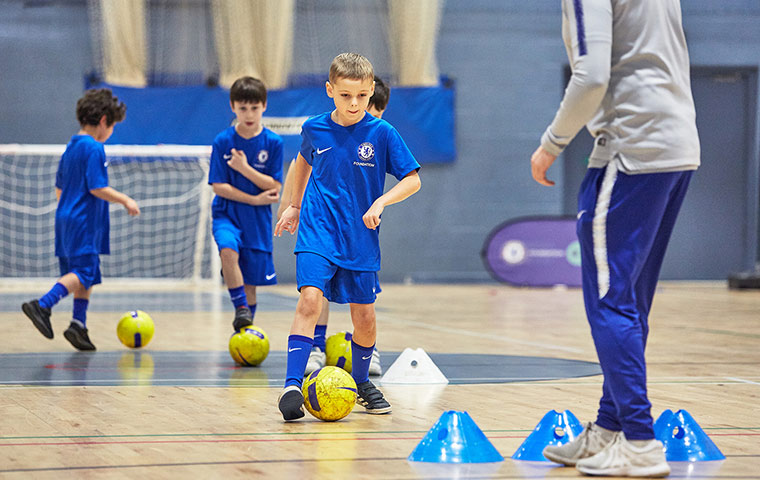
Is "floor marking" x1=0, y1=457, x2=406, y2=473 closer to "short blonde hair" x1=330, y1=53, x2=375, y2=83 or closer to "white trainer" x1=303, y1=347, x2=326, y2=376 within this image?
"short blonde hair" x1=330, y1=53, x2=375, y2=83

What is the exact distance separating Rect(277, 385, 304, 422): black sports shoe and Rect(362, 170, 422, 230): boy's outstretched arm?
682mm

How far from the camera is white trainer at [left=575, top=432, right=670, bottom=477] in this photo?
9.12ft

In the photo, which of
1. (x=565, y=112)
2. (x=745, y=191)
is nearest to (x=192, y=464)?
(x=565, y=112)

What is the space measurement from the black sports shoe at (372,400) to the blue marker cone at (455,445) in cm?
94

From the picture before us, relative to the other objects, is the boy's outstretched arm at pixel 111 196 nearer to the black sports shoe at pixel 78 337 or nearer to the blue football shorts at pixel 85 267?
the blue football shorts at pixel 85 267

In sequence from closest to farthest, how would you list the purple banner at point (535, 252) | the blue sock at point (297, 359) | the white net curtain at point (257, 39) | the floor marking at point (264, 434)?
the floor marking at point (264, 434), the blue sock at point (297, 359), the purple banner at point (535, 252), the white net curtain at point (257, 39)

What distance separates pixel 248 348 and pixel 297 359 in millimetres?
1657

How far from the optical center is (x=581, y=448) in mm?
2990

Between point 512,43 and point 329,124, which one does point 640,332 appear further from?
point 512,43

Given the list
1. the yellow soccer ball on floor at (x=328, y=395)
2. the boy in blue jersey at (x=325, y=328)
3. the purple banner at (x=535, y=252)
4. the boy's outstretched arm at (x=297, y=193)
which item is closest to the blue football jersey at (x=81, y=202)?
the boy in blue jersey at (x=325, y=328)

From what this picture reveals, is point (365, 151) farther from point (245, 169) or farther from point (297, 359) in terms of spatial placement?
point (245, 169)

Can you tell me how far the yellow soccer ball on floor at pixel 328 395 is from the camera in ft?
12.3

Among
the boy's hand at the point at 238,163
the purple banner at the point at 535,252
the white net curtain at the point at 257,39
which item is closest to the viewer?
the boy's hand at the point at 238,163

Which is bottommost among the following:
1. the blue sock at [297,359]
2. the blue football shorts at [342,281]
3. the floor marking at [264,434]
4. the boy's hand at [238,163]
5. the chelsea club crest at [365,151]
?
the floor marking at [264,434]
